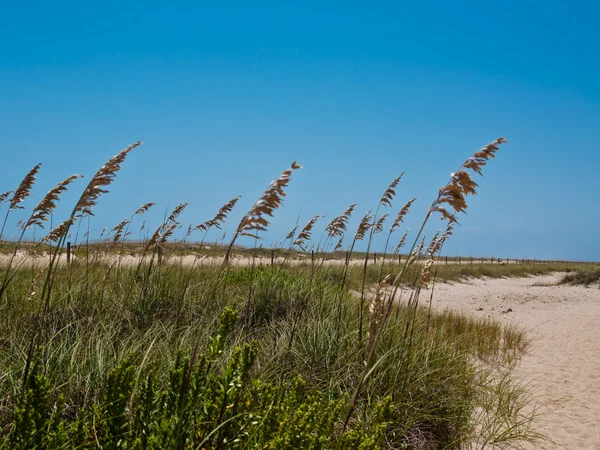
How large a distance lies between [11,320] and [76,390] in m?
2.41

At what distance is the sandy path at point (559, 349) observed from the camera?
6906 mm

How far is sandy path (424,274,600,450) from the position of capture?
22.7 feet

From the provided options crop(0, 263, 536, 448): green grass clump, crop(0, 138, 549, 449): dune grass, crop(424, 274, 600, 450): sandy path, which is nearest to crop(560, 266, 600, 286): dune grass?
crop(424, 274, 600, 450): sandy path

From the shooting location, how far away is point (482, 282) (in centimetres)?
3147

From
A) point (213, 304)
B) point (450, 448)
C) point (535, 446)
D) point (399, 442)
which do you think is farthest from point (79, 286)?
point (535, 446)

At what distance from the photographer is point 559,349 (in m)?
12.6

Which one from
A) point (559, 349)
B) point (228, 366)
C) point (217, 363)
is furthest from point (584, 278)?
point (228, 366)

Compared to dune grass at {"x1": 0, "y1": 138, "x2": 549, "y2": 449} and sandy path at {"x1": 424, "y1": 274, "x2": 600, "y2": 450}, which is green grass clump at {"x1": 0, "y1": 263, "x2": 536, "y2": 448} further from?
sandy path at {"x1": 424, "y1": 274, "x2": 600, "y2": 450}

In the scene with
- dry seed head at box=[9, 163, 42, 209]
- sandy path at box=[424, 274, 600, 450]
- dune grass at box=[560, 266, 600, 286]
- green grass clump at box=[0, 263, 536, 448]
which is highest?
dry seed head at box=[9, 163, 42, 209]

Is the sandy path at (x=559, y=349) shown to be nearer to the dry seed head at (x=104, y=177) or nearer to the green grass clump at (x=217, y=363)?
the green grass clump at (x=217, y=363)

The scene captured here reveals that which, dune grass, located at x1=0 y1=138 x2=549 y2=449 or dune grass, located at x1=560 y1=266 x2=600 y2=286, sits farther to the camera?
dune grass, located at x1=560 y1=266 x2=600 y2=286

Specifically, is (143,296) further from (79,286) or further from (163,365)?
(163,365)

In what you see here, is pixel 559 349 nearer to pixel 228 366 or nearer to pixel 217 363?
pixel 217 363

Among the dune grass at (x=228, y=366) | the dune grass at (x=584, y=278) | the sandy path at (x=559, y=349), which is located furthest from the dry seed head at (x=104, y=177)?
the dune grass at (x=584, y=278)
